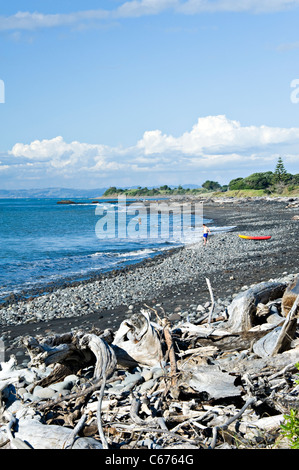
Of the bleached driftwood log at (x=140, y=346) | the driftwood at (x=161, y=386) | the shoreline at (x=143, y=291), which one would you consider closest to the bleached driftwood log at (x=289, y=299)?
the driftwood at (x=161, y=386)

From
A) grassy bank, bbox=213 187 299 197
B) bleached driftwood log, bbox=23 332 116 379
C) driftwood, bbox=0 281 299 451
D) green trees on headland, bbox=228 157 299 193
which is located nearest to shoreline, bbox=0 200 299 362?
bleached driftwood log, bbox=23 332 116 379

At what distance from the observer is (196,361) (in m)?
5.98

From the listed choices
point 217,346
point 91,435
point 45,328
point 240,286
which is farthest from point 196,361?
point 240,286

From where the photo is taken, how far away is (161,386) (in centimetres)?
556

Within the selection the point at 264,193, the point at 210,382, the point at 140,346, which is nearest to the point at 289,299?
the point at 210,382

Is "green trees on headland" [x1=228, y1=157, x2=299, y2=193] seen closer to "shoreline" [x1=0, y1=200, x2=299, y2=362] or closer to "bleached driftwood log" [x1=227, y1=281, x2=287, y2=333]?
"shoreline" [x1=0, y1=200, x2=299, y2=362]

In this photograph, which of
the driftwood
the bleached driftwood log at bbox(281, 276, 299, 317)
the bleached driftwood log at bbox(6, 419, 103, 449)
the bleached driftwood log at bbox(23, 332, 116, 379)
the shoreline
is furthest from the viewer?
the shoreline

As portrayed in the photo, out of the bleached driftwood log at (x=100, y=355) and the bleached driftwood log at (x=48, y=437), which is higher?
the bleached driftwood log at (x=100, y=355)

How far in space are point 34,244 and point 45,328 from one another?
2894 centimetres

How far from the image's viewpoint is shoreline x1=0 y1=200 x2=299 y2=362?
12.7 metres

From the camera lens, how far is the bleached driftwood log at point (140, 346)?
21.4ft

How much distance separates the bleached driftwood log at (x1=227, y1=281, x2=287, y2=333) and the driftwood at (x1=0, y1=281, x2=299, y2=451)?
2 cm

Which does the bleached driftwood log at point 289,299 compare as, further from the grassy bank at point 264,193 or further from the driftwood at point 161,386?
the grassy bank at point 264,193

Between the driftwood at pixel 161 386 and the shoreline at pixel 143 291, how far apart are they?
3.71m
